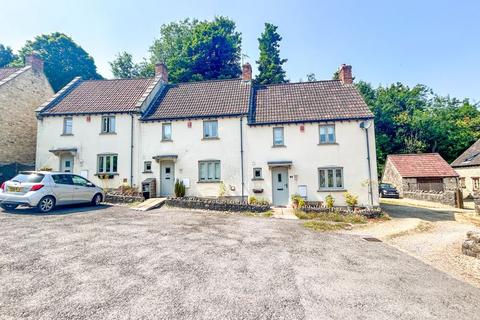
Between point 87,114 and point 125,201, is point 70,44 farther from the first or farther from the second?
point 125,201

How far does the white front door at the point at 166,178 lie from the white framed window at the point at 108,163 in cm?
361

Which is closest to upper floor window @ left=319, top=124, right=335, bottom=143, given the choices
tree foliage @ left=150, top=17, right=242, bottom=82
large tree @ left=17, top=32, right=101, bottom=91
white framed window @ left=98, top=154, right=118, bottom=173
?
white framed window @ left=98, top=154, right=118, bottom=173

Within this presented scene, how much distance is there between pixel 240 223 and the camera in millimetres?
10664

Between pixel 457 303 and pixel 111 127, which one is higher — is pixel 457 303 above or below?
below

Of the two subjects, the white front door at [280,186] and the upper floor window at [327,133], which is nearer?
the upper floor window at [327,133]

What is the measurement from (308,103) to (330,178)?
6.14 m

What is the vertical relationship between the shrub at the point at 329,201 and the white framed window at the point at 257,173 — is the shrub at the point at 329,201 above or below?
below

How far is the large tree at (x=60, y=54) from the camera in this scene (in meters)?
31.4

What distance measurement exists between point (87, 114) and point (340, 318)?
20572 millimetres

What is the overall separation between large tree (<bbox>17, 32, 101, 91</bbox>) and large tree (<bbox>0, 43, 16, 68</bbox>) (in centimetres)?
115

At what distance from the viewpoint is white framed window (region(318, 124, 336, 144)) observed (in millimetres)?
16203

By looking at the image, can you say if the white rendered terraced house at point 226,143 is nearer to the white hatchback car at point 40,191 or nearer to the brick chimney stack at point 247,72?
the brick chimney stack at point 247,72

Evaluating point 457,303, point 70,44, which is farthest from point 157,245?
point 70,44

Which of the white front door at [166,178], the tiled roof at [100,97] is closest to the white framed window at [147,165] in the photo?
the white front door at [166,178]
